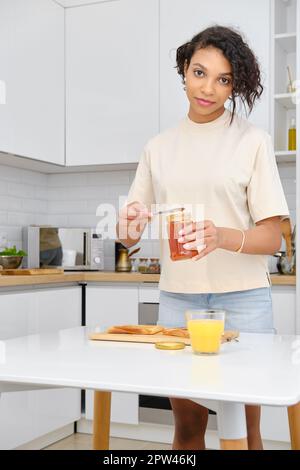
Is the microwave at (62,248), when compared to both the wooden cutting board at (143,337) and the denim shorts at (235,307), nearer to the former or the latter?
the denim shorts at (235,307)

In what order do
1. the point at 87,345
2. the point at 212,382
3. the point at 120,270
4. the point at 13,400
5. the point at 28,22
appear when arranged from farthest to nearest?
the point at 120,270 < the point at 28,22 < the point at 13,400 < the point at 87,345 < the point at 212,382

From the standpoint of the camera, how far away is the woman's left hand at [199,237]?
1.61m

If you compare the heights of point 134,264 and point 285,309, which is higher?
point 134,264

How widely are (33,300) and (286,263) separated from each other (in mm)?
1294

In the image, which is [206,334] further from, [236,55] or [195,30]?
[195,30]

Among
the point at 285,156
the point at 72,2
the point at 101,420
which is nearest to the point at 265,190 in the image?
the point at 101,420

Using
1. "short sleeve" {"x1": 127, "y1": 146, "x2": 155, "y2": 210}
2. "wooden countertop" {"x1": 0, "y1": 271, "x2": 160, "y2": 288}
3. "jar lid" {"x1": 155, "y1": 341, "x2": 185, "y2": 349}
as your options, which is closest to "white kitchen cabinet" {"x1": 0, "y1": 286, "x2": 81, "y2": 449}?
"wooden countertop" {"x1": 0, "y1": 271, "x2": 160, "y2": 288}

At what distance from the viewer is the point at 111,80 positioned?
3902mm

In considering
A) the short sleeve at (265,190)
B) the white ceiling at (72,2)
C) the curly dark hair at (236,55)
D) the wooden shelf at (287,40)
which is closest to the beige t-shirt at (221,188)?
the short sleeve at (265,190)

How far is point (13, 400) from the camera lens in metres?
3.08

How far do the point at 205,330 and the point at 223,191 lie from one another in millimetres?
637

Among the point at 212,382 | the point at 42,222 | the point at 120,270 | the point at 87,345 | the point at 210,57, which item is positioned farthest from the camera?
the point at 42,222

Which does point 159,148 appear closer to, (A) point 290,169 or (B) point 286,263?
(B) point 286,263

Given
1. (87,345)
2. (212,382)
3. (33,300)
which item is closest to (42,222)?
(33,300)
